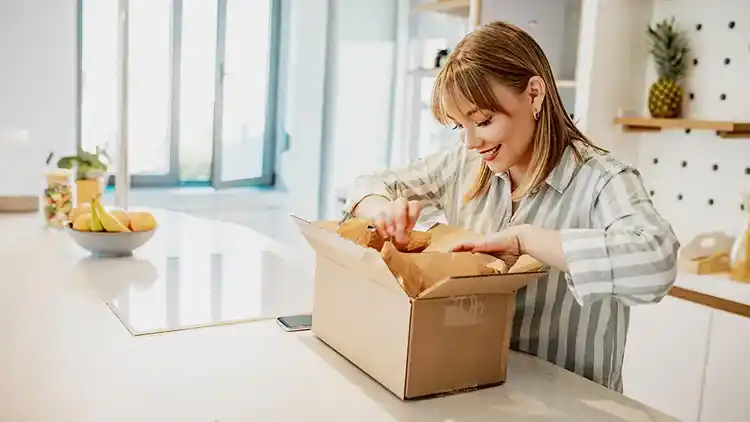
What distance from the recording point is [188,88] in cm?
394

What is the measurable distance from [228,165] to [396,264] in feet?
10.4

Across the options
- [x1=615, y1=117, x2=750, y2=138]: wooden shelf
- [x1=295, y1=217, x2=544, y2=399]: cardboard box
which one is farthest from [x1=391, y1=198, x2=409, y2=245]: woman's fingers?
[x1=615, y1=117, x2=750, y2=138]: wooden shelf

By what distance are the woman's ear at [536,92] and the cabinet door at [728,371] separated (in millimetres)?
1235

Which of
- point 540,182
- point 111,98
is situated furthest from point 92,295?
point 111,98

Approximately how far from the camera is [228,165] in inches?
162

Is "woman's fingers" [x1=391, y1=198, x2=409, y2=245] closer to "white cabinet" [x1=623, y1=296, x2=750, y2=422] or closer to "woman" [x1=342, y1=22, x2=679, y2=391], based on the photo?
"woman" [x1=342, y1=22, x2=679, y2=391]

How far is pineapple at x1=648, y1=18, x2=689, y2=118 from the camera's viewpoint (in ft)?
8.37

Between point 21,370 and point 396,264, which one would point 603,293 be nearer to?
point 396,264

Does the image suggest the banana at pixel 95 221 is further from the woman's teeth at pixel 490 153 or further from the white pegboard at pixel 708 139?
the white pegboard at pixel 708 139

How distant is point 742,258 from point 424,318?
1.61 m

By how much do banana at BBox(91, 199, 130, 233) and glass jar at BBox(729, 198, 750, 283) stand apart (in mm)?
1713

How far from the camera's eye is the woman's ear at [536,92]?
125 cm

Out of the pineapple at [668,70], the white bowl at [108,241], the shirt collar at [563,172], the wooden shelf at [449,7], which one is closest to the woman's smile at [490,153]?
the shirt collar at [563,172]

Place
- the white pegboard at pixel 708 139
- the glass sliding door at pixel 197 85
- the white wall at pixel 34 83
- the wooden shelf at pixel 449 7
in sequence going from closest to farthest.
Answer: the white pegboard at pixel 708 139 → the wooden shelf at pixel 449 7 → the white wall at pixel 34 83 → the glass sliding door at pixel 197 85
